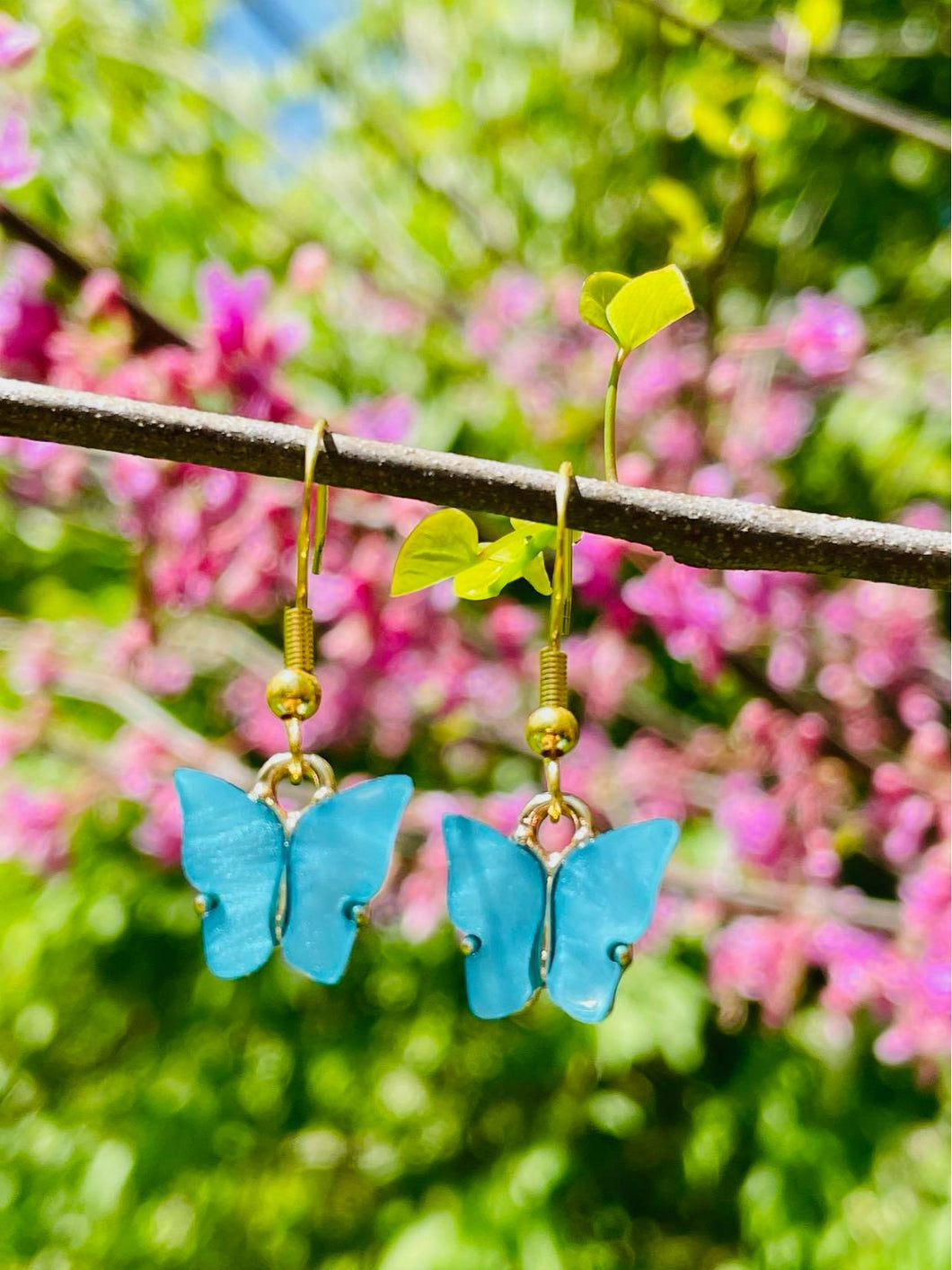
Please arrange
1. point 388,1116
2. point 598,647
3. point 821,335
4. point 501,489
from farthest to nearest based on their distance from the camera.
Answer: point 388,1116 → point 598,647 → point 821,335 → point 501,489

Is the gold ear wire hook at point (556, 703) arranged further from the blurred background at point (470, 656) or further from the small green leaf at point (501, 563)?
the blurred background at point (470, 656)

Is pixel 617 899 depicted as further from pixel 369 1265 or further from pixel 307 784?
pixel 369 1265

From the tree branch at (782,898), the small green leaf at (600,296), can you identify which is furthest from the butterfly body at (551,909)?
the tree branch at (782,898)

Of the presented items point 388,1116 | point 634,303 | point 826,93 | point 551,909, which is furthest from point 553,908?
point 388,1116

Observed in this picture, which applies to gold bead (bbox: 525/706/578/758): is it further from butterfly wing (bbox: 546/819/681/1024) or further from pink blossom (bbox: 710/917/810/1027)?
pink blossom (bbox: 710/917/810/1027)

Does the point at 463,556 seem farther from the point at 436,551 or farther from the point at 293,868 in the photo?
the point at 293,868

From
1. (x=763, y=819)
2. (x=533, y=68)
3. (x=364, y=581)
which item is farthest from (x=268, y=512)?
(x=533, y=68)
